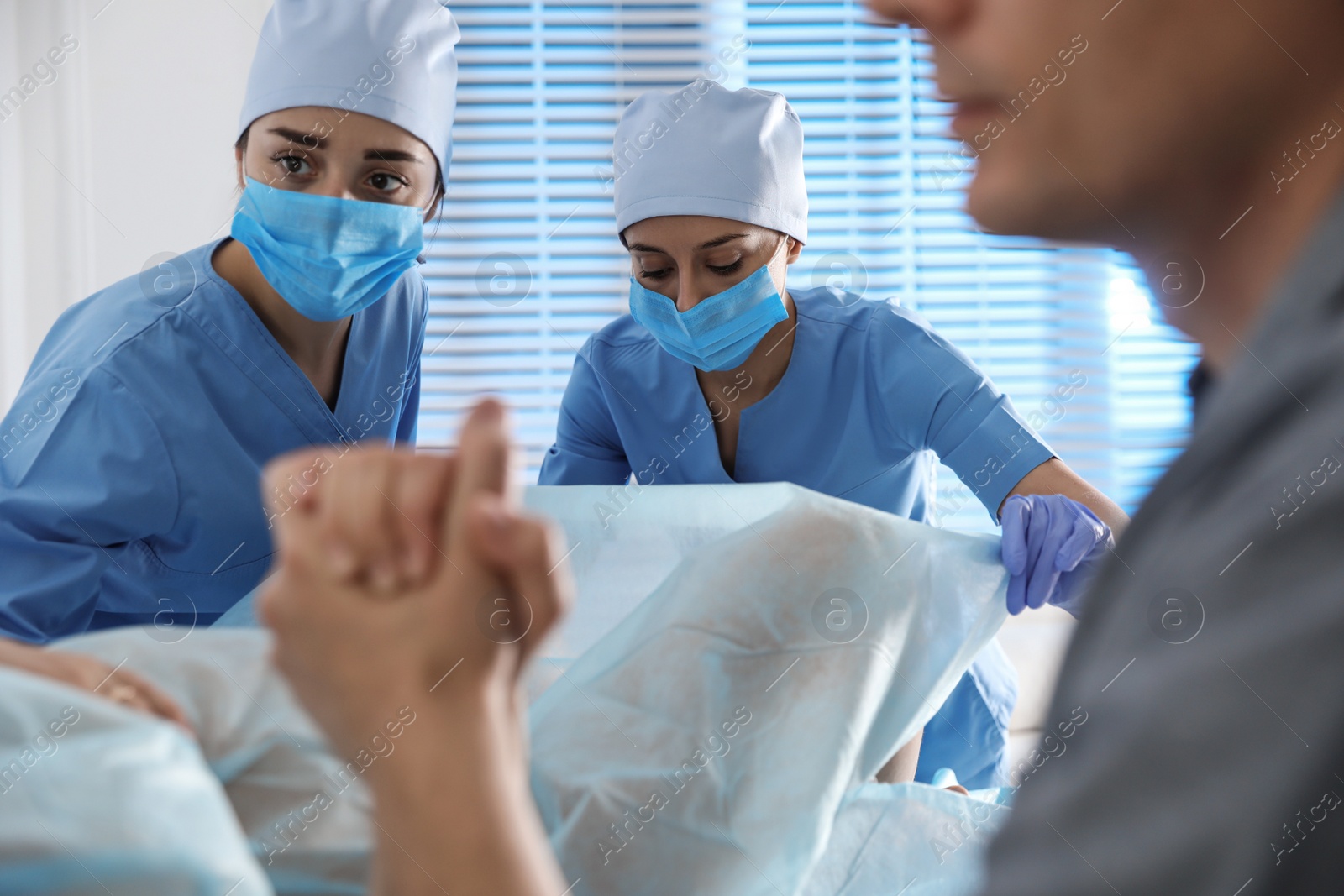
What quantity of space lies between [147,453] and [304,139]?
0.43 meters

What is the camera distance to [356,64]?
119cm

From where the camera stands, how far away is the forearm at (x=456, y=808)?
0.39 meters

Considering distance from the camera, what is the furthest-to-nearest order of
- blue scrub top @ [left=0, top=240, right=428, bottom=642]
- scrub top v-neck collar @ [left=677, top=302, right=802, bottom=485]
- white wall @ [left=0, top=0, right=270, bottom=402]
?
1. white wall @ [left=0, top=0, right=270, bottom=402]
2. scrub top v-neck collar @ [left=677, top=302, right=802, bottom=485]
3. blue scrub top @ [left=0, top=240, right=428, bottom=642]

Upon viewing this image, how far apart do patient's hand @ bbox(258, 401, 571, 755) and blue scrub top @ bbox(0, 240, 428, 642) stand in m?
0.66

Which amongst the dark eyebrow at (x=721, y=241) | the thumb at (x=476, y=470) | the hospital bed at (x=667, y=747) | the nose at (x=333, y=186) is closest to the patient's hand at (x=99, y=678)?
the hospital bed at (x=667, y=747)

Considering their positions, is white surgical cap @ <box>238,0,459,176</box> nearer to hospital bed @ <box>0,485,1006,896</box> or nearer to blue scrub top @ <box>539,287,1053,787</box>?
blue scrub top @ <box>539,287,1053,787</box>

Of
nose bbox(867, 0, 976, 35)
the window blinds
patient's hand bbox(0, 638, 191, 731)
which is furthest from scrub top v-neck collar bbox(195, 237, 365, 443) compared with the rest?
the window blinds

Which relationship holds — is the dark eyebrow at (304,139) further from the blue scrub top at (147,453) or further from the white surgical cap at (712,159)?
the white surgical cap at (712,159)

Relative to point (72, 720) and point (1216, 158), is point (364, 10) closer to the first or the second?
point (72, 720)

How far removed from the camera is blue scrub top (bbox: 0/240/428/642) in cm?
98

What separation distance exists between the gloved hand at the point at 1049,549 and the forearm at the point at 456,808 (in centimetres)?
72

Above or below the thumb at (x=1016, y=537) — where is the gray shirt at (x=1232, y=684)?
above

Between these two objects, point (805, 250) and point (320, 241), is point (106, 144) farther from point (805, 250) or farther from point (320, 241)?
point (805, 250)

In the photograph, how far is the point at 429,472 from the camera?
1.28 ft
